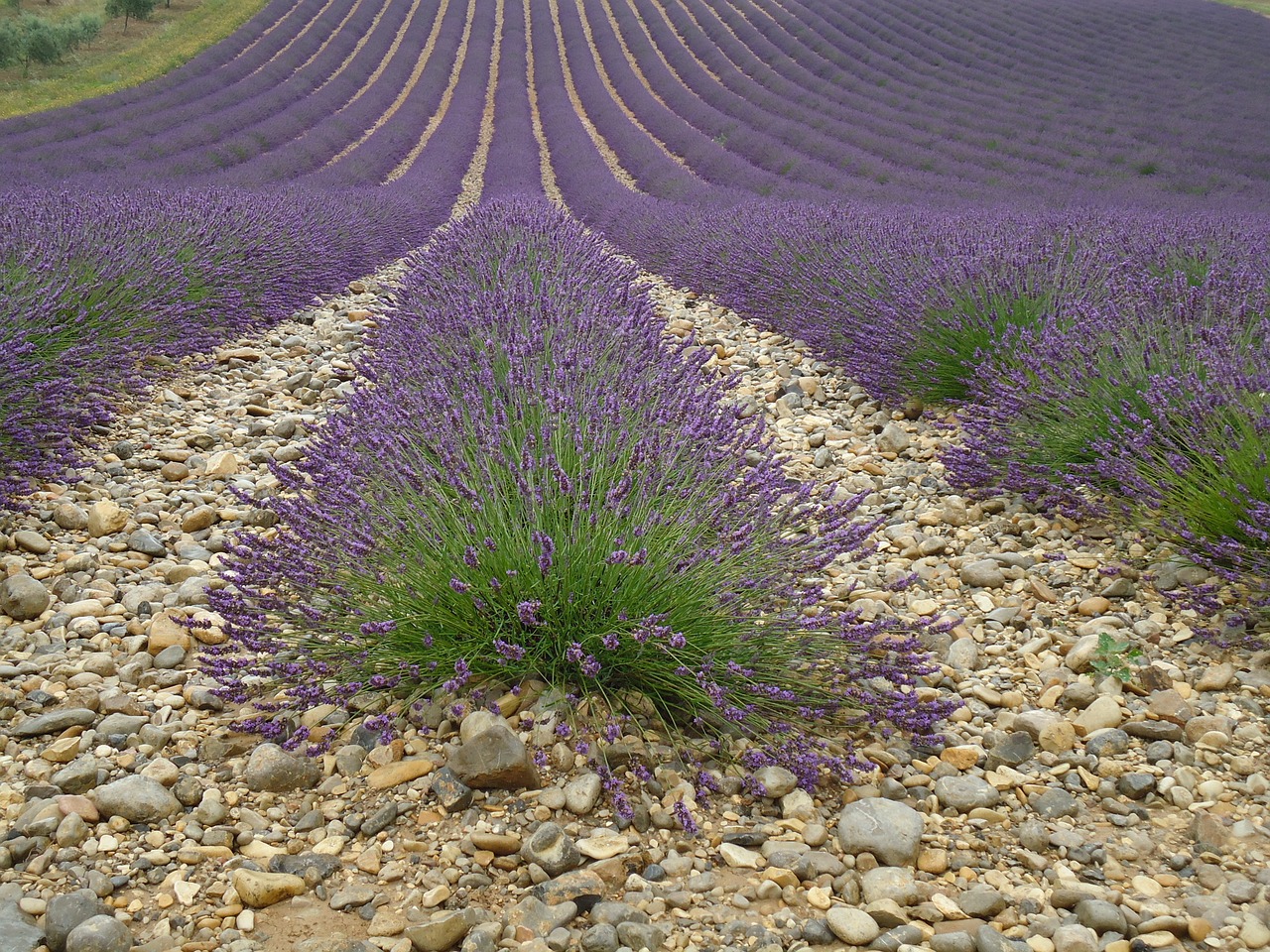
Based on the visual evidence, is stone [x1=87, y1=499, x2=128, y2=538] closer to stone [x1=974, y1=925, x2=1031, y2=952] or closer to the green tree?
stone [x1=974, y1=925, x2=1031, y2=952]

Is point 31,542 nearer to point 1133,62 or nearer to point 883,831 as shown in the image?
point 883,831

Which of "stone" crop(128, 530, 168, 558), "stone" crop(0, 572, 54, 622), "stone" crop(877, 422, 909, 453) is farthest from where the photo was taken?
"stone" crop(877, 422, 909, 453)

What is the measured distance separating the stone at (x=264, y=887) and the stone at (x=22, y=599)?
1.38m

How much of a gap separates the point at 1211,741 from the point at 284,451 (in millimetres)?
3318

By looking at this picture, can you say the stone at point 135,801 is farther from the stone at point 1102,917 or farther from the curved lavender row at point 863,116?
the curved lavender row at point 863,116

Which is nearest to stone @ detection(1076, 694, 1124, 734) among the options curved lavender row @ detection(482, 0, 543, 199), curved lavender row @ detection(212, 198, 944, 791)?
curved lavender row @ detection(212, 198, 944, 791)

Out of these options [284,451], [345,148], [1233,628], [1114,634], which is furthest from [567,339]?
[345,148]

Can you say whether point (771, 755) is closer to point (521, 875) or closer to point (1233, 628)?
point (521, 875)

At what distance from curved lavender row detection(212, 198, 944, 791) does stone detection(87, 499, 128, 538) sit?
0.72 meters

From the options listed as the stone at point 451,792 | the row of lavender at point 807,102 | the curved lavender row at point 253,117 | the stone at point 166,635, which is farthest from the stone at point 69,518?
the curved lavender row at point 253,117

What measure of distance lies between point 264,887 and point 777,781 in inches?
39.7

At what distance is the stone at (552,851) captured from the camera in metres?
1.66

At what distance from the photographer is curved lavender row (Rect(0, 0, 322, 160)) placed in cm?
1177

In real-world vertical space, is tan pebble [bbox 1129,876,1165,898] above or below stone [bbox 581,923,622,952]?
above
